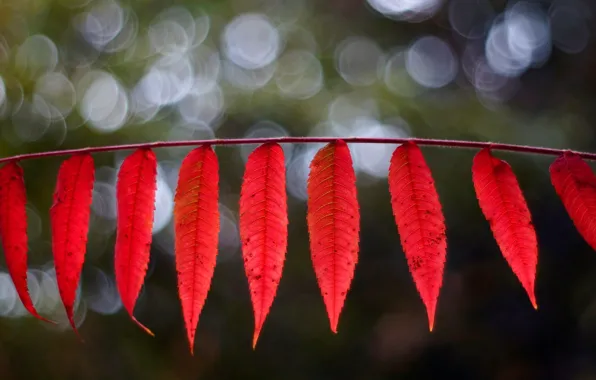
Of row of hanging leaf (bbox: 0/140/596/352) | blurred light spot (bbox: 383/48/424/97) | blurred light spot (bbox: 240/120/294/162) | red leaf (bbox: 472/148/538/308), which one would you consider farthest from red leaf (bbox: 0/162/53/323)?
blurred light spot (bbox: 383/48/424/97)

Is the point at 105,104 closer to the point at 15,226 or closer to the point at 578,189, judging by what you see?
the point at 15,226

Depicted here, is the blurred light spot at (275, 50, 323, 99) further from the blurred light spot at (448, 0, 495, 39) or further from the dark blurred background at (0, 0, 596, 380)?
the blurred light spot at (448, 0, 495, 39)

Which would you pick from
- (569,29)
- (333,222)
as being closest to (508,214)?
(333,222)

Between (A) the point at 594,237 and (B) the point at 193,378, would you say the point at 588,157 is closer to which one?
(A) the point at 594,237

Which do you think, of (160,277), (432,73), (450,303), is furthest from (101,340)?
(432,73)

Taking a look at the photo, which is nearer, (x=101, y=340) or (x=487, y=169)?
(x=487, y=169)

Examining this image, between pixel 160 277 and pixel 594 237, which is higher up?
pixel 160 277

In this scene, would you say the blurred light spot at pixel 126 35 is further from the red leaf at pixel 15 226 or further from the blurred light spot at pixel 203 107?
the red leaf at pixel 15 226
